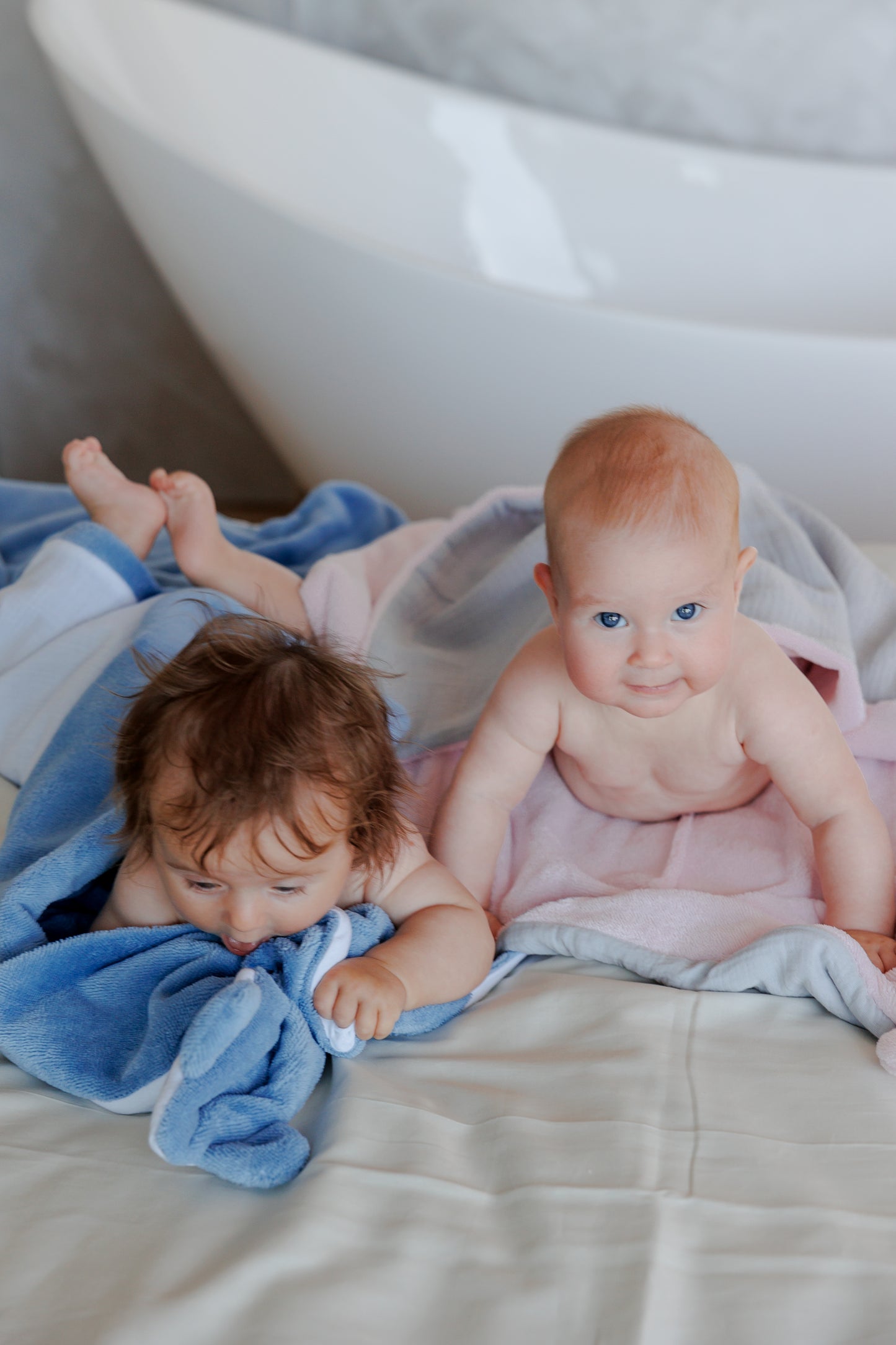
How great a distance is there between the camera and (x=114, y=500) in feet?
4.37

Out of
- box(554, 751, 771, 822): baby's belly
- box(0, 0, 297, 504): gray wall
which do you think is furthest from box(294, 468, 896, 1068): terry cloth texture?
box(0, 0, 297, 504): gray wall

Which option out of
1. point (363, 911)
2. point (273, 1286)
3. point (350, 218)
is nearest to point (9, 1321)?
point (273, 1286)

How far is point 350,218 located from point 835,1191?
2230mm

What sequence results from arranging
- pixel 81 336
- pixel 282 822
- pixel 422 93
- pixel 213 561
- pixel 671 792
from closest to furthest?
1. pixel 282 822
2. pixel 671 792
3. pixel 213 561
4. pixel 422 93
5. pixel 81 336

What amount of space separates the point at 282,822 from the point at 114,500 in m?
0.66

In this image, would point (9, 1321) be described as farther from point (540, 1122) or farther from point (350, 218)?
point (350, 218)

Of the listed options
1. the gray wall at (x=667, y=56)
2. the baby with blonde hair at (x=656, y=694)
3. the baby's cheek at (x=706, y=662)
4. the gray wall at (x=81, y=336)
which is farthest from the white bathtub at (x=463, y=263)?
the baby's cheek at (x=706, y=662)

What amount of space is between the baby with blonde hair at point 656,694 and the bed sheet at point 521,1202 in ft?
0.70

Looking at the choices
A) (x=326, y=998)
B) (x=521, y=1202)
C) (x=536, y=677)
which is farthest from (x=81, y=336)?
(x=521, y=1202)

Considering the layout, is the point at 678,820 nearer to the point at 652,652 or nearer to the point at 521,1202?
the point at 652,652

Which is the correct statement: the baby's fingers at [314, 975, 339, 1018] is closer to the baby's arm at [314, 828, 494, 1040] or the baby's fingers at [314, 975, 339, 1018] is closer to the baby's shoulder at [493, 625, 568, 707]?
the baby's arm at [314, 828, 494, 1040]

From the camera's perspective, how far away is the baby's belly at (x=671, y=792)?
113cm

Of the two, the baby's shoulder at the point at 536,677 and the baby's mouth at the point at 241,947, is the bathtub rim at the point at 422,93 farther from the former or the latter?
the baby's mouth at the point at 241,947

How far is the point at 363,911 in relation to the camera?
0.94 metres
